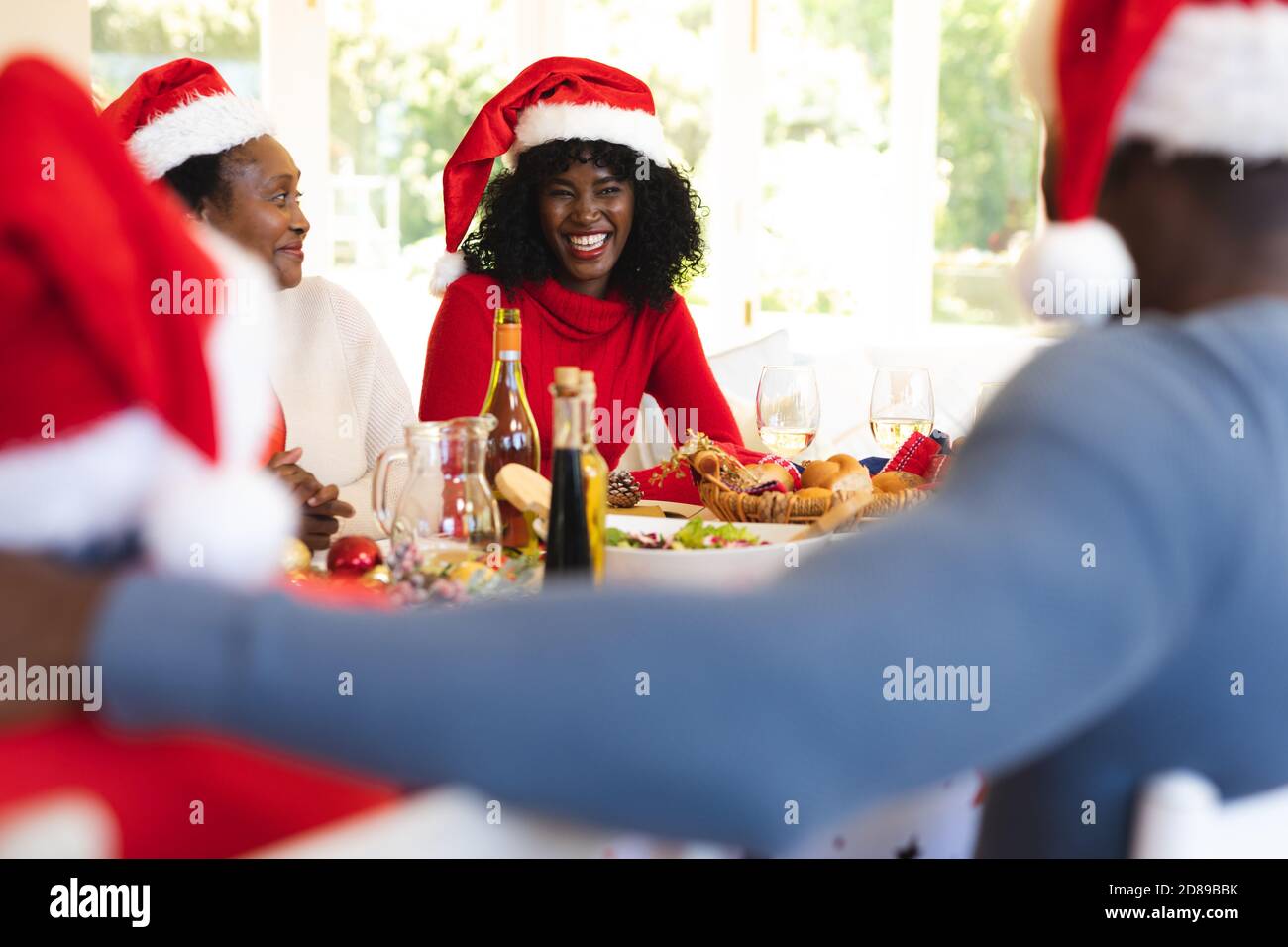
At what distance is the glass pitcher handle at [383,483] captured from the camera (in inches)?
50.5

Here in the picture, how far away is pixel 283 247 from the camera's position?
232 cm

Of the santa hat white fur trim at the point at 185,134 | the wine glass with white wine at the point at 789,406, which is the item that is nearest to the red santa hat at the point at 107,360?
the wine glass with white wine at the point at 789,406

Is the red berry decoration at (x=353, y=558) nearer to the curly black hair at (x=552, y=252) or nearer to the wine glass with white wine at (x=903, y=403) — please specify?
the wine glass with white wine at (x=903, y=403)

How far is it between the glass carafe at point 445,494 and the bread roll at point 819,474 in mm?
444

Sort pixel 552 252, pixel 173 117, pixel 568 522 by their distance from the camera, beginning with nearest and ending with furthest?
pixel 568 522 < pixel 173 117 < pixel 552 252

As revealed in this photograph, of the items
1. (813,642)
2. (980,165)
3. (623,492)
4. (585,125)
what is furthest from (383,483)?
(980,165)

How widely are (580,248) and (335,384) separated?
571 millimetres

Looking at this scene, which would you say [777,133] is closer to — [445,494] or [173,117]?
[173,117]

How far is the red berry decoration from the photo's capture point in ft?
3.95

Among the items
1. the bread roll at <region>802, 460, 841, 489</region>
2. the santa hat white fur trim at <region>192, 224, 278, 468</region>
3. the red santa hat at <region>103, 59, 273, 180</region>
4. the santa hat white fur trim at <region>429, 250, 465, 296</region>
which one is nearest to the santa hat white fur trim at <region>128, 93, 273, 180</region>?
the red santa hat at <region>103, 59, 273, 180</region>

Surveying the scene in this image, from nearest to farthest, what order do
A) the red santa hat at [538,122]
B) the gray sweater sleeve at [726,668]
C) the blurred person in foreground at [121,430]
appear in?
the gray sweater sleeve at [726,668]
the blurred person in foreground at [121,430]
the red santa hat at [538,122]

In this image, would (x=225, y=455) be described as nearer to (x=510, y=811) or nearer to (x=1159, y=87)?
(x=510, y=811)
